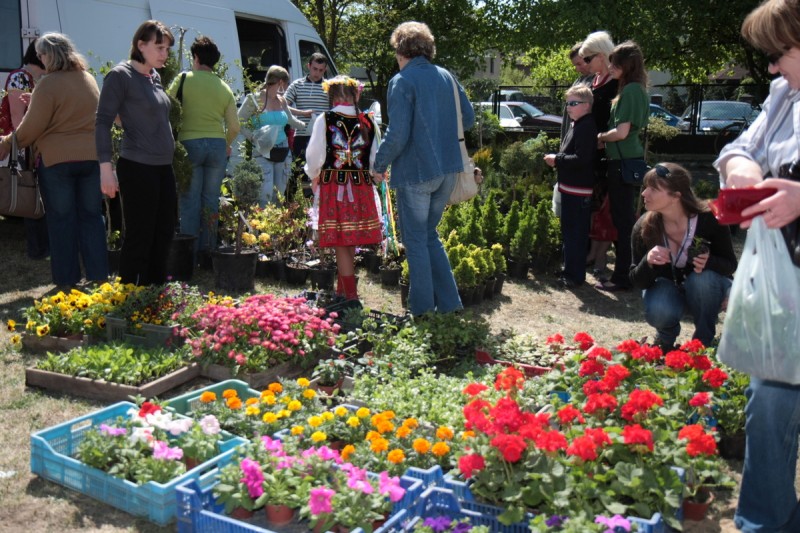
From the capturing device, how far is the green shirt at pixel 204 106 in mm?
6605

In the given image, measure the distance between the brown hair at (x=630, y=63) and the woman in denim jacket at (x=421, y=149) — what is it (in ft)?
5.61

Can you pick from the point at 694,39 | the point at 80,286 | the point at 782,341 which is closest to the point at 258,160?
the point at 80,286

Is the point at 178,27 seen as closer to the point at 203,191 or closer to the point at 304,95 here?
the point at 304,95

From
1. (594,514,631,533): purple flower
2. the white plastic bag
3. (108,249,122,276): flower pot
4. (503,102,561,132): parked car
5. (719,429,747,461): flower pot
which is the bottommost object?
(719,429,747,461): flower pot

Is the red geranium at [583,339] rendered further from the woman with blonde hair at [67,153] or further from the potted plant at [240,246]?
the woman with blonde hair at [67,153]

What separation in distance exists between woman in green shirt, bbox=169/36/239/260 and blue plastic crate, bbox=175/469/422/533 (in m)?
4.13

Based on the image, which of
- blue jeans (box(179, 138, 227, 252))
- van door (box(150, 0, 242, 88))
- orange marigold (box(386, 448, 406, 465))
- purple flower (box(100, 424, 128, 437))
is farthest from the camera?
van door (box(150, 0, 242, 88))

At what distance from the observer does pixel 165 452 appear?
9.87 ft

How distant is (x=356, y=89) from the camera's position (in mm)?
5527

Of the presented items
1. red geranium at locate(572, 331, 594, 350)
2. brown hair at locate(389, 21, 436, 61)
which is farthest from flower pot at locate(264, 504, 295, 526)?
brown hair at locate(389, 21, 436, 61)

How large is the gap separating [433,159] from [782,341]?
2963 millimetres

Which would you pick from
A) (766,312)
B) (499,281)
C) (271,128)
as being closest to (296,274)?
(499,281)

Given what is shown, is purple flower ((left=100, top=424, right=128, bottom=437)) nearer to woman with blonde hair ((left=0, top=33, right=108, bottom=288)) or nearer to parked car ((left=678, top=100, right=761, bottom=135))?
woman with blonde hair ((left=0, top=33, right=108, bottom=288))

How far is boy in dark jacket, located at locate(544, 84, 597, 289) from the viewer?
6406 millimetres
